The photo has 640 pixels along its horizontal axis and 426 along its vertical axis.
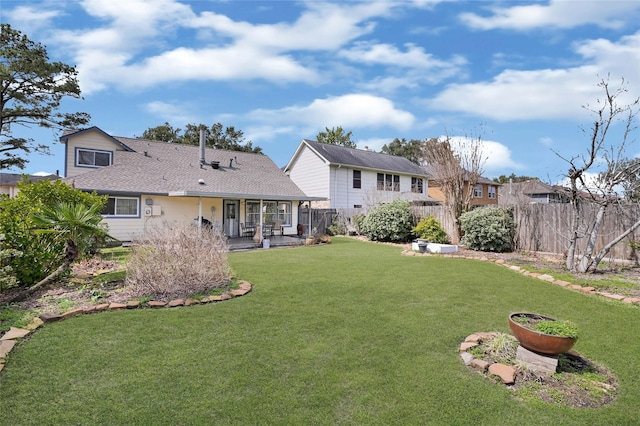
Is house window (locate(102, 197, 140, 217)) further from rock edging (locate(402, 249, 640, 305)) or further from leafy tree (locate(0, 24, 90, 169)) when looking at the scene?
rock edging (locate(402, 249, 640, 305))

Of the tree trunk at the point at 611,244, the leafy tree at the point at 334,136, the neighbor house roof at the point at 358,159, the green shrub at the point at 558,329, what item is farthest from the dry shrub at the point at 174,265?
the leafy tree at the point at 334,136

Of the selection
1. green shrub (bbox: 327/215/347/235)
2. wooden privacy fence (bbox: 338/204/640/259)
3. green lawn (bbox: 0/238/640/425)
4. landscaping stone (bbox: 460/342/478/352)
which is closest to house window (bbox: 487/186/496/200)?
green shrub (bbox: 327/215/347/235)

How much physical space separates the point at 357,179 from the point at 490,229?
43.6 ft

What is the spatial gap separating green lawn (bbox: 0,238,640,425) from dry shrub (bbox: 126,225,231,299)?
2.67 feet

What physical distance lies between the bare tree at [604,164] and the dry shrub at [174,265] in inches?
354

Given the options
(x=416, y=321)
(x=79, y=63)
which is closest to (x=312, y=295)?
(x=416, y=321)

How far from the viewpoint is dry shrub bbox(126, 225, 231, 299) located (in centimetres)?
604

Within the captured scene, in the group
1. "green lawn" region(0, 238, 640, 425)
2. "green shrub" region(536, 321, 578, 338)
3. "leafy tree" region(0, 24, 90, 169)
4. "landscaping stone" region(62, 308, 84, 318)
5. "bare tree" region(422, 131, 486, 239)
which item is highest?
"leafy tree" region(0, 24, 90, 169)

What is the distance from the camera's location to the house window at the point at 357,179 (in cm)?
2431

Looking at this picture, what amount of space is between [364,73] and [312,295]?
33.4ft

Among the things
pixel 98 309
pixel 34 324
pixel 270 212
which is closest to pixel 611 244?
pixel 98 309

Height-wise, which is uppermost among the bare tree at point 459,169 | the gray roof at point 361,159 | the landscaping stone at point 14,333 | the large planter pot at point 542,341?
the gray roof at point 361,159

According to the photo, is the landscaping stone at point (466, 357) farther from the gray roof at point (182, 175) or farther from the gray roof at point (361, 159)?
the gray roof at point (361, 159)

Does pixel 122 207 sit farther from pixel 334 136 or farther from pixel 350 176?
pixel 334 136
